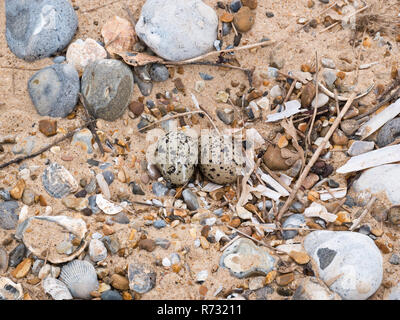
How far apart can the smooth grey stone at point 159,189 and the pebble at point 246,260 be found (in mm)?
672

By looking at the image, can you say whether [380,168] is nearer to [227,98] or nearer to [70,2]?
[227,98]

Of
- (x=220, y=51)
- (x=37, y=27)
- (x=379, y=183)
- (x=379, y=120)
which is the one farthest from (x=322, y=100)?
(x=37, y=27)

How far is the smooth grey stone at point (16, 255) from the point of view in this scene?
2.59m

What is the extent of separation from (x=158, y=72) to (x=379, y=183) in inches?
73.8

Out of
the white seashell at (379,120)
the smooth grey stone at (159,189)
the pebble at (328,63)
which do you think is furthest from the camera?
the pebble at (328,63)

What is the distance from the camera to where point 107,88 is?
10.4 feet

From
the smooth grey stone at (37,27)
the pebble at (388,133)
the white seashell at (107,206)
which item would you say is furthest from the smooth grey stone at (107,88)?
the pebble at (388,133)

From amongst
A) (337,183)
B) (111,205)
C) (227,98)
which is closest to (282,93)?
(227,98)

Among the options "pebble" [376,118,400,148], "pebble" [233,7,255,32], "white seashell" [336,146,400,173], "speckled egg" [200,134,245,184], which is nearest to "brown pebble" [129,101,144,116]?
"speckled egg" [200,134,245,184]

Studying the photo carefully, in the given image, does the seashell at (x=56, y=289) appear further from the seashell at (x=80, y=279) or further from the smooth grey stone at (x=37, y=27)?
the smooth grey stone at (x=37, y=27)

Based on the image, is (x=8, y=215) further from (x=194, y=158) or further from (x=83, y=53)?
(x=83, y=53)

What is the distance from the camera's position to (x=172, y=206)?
302cm

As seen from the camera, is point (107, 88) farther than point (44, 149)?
Yes

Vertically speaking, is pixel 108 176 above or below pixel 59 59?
below
